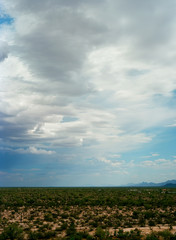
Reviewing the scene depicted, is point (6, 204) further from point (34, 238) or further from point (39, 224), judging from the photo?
point (34, 238)

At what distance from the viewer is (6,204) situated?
3397 centimetres

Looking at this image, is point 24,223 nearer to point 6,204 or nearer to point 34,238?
point 34,238

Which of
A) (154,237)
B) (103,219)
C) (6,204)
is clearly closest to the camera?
(154,237)

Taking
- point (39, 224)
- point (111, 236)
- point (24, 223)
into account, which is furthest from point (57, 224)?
point (111, 236)

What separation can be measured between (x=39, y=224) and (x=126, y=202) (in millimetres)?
18373

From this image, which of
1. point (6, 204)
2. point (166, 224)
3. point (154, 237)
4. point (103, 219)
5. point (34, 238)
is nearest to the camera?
point (154, 237)

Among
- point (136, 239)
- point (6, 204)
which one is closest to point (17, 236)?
point (136, 239)

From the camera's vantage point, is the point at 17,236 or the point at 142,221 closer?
the point at 17,236

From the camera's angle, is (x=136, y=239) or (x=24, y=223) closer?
(x=136, y=239)

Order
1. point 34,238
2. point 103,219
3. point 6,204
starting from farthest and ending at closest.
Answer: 1. point 6,204
2. point 103,219
3. point 34,238

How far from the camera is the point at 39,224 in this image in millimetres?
20094

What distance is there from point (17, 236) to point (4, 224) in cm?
594

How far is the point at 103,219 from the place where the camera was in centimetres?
2170

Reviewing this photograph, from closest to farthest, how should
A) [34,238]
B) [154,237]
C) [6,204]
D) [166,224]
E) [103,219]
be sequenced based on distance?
[154,237] < [34,238] < [166,224] < [103,219] < [6,204]
